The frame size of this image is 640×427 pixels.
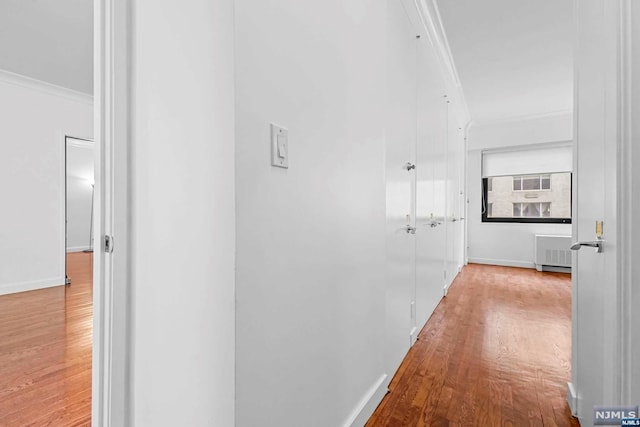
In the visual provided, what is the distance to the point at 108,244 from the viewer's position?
3.10 feet

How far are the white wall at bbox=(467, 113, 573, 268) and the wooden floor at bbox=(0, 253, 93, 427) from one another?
6.27m

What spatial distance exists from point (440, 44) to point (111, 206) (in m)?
3.36

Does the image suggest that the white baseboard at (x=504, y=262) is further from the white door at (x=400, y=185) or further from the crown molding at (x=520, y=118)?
the white door at (x=400, y=185)

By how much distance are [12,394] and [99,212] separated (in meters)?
1.62

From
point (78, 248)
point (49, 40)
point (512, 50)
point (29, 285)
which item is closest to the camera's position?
point (49, 40)

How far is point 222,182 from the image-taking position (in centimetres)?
82

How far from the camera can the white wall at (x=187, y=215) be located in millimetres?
822

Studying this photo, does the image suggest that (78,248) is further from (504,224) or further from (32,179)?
(504,224)

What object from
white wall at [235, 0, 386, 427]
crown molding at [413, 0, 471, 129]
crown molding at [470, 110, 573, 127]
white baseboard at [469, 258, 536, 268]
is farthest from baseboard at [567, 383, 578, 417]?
crown molding at [470, 110, 573, 127]

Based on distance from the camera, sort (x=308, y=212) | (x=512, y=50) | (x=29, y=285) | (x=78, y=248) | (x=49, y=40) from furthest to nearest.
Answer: (x=78, y=248), (x=29, y=285), (x=512, y=50), (x=49, y=40), (x=308, y=212)

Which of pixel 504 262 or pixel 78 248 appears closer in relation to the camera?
pixel 504 262

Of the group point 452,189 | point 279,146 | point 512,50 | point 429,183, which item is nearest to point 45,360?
point 279,146

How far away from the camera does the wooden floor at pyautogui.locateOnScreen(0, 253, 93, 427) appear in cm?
161

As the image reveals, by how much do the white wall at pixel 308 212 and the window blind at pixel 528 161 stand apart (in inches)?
211
